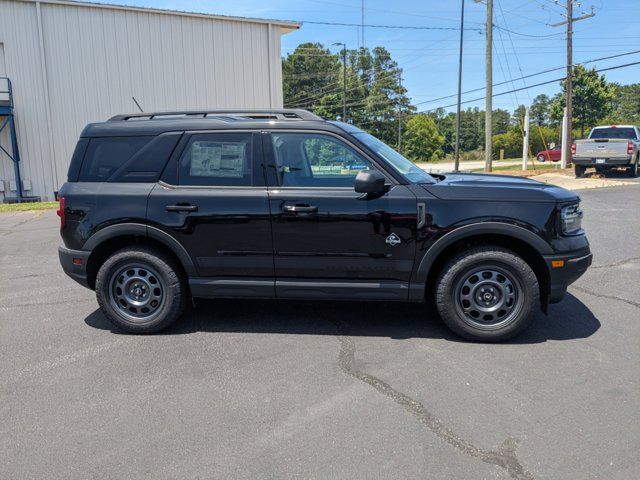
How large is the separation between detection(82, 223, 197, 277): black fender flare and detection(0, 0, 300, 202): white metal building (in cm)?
1721

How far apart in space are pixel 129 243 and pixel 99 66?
1771 cm

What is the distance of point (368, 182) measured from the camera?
166 inches

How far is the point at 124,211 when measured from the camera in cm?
471

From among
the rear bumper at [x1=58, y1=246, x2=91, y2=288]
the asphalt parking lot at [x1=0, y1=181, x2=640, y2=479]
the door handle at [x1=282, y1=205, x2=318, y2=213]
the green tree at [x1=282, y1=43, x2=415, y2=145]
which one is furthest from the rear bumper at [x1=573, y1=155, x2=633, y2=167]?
the green tree at [x1=282, y1=43, x2=415, y2=145]

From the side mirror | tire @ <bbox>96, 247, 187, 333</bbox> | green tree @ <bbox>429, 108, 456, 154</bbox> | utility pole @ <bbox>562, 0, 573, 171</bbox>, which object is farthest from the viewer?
green tree @ <bbox>429, 108, 456, 154</bbox>

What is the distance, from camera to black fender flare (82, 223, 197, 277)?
468 centimetres

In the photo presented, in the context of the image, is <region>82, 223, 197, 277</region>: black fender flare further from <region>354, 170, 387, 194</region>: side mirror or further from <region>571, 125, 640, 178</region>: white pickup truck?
<region>571, 125, 640, 178</region>: white pickup truck

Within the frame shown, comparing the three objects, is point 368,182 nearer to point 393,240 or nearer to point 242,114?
point 393,240

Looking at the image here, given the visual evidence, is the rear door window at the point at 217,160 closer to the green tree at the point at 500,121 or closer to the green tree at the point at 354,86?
the green tree at the point at 354,86

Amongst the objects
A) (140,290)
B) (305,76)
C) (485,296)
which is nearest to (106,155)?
(140,290)

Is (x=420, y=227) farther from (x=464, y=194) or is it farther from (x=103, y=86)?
(x=103, y=86)

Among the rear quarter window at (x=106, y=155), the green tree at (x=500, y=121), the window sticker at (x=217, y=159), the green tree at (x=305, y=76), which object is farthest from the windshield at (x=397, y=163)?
the green tree at (x=500, y=121)

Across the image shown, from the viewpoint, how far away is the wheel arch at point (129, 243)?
468cm

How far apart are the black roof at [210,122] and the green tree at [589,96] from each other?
52.4 m
